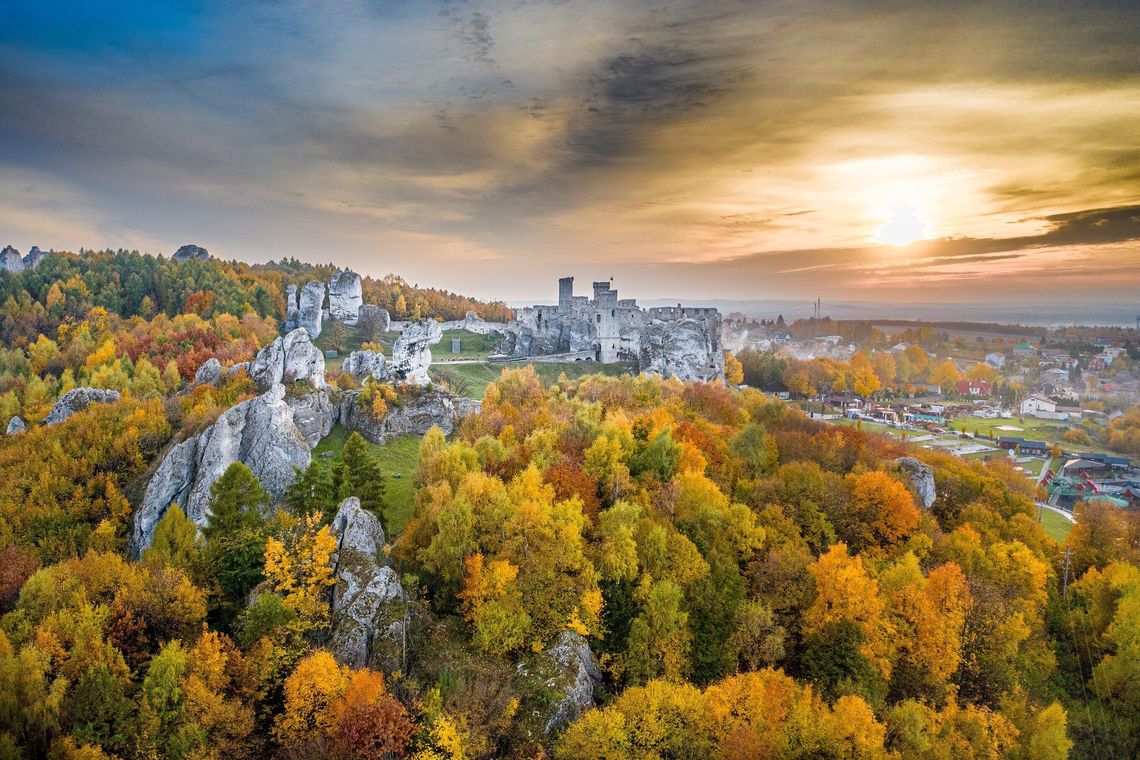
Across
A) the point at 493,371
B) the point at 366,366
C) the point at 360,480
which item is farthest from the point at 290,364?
the point at 493,371

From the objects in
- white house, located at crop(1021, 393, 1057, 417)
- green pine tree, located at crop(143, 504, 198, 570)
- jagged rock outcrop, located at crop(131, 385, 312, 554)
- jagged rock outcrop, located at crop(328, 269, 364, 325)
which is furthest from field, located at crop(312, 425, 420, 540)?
white house, located at crop(1021, 393, 1057, 417)

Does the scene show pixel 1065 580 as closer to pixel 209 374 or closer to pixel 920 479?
pixel 920 479

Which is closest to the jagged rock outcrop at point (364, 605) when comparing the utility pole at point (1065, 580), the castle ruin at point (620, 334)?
the utility pole at point (1065, 580)

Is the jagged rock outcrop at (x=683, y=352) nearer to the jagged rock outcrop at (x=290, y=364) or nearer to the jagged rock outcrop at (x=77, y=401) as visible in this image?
the jagged rock outcrop at (x=290, y=364)

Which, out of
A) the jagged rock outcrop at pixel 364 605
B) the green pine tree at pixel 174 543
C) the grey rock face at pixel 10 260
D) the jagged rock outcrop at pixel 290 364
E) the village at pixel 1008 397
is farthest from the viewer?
the grey rock face at pixel 10 260

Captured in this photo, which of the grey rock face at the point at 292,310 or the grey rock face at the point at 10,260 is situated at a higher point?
the grey rock face at the point at 10,260

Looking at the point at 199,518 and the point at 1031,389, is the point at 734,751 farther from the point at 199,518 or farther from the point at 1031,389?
the point at 1031,389

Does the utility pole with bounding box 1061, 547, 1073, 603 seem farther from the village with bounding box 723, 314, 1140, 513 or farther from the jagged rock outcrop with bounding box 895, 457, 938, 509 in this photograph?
the village with bounding box 723, 314, 1140, 513
